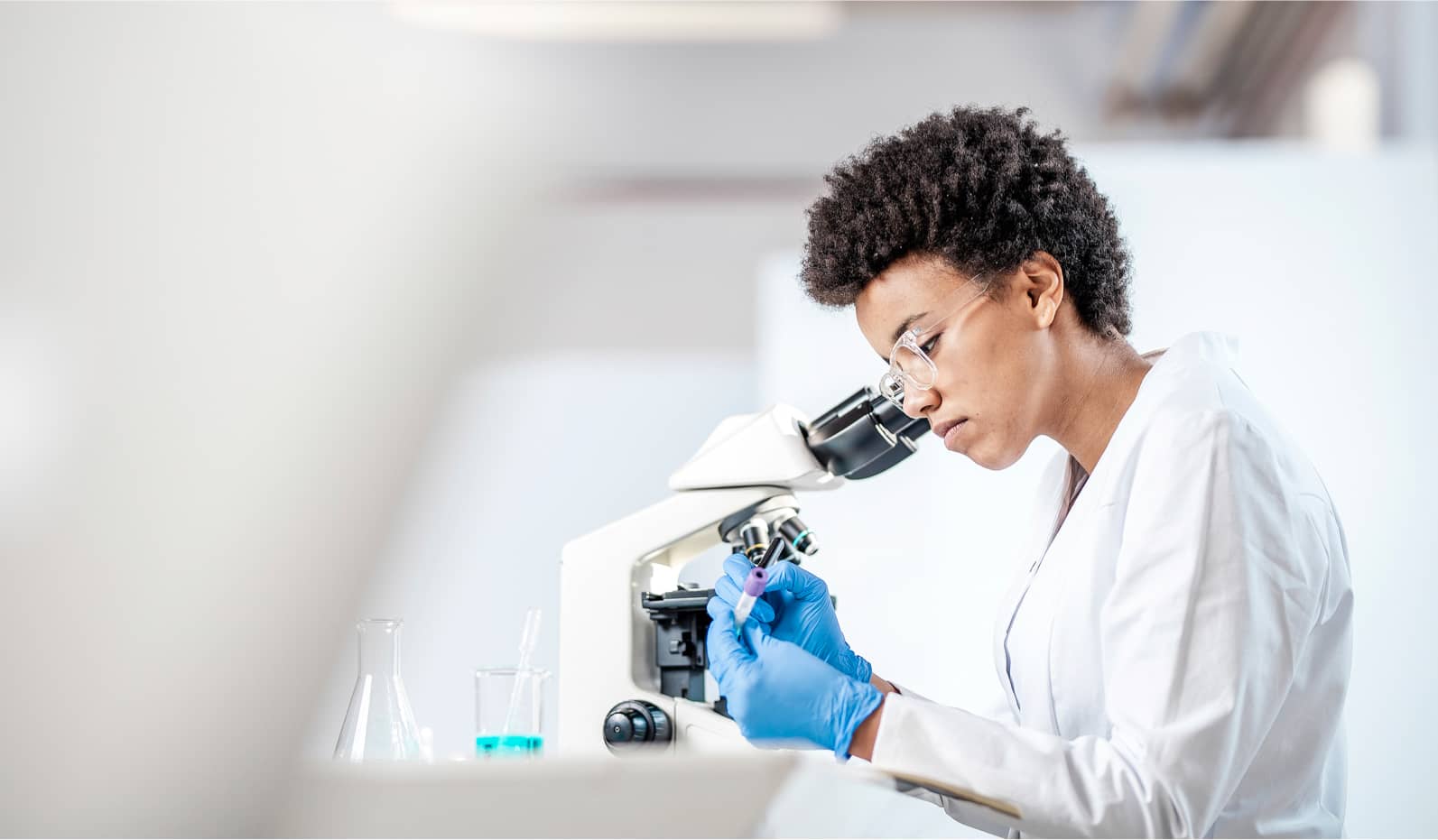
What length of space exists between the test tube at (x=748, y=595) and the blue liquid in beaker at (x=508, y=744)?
1.00ft

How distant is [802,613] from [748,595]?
165 millimetres

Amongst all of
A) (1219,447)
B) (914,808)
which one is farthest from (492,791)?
(1219,447)

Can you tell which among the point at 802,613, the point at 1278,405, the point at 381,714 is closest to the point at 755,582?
the point at 802,613

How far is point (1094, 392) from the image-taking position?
1.26 m

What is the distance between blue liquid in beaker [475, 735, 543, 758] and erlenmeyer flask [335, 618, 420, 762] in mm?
74

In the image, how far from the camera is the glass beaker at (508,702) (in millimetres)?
1291

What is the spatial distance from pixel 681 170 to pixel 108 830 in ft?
9.23

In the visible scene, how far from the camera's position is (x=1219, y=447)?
3.23 feet

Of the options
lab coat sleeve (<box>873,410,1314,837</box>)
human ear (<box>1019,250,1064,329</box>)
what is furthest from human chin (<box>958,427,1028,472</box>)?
lab coat sleeve (<box>873,410,1314,837</box>)

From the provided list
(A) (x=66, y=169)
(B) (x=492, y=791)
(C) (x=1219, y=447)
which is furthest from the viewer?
Answer: (C) (x=1219, y=447)

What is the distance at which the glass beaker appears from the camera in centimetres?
129

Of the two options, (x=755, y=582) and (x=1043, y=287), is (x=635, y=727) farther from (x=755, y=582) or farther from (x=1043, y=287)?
(x=1043, y=287)

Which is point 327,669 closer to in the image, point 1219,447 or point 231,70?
point 231,70

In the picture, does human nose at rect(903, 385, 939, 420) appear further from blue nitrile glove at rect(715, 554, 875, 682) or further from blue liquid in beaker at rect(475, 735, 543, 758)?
blue liquid in beaker at rect(475, 735, 543, 758)
